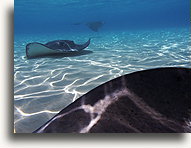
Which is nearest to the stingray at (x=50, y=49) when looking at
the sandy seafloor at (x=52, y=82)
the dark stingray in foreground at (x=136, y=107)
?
the sandy seafloor at (x=52, y=82)

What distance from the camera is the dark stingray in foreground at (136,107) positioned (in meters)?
1.59

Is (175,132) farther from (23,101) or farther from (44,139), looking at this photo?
(23,101)

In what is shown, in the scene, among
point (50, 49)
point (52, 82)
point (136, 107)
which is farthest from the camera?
point (50, 49)

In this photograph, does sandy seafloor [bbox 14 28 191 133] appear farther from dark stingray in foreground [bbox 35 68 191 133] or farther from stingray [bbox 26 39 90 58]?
dark stingray in foreground [bbox 35 68 191 133]

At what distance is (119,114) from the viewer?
5.26 ft

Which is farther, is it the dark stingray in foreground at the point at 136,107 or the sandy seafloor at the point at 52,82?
the sandy seafloor at the point at 52,82

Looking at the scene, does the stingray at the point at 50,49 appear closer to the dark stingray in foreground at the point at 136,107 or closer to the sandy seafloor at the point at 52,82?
the sandy seafloor at the point at 52,82

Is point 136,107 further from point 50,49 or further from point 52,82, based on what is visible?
point 50,49

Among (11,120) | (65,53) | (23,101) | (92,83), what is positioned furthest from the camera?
(65,53)

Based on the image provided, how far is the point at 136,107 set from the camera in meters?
1.66

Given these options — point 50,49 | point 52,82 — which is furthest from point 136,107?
point 50,49

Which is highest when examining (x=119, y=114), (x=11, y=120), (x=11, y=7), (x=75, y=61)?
(x=11, y=7)

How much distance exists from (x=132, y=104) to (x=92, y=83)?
2.65 meters

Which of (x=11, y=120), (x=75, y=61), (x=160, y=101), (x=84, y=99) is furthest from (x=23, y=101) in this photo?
(x=75, y=61)
